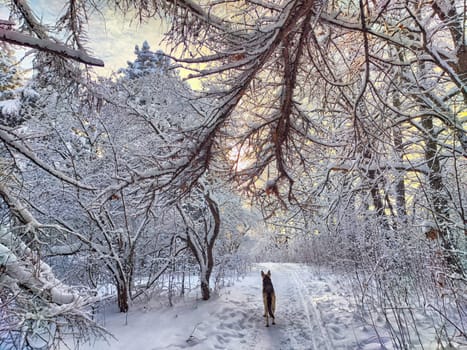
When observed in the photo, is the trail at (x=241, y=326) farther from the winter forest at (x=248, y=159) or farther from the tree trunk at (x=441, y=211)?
the tree trunk at (x=441, y=211)

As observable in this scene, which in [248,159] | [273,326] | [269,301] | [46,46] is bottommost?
[273,326]

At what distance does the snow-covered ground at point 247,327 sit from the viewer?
221 inches

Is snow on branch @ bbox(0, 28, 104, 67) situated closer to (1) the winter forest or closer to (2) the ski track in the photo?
(1) the winter forest

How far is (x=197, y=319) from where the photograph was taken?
289 inches

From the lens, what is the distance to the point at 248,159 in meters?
5.08

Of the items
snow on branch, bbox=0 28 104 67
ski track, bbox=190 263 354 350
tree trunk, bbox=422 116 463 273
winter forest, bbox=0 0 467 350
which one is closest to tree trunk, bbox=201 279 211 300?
winter forest, bbox=0 0 467 350

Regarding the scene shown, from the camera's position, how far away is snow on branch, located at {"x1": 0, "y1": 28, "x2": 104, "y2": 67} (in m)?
2.78

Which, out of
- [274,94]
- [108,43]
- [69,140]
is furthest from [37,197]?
[274,94]

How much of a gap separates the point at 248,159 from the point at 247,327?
14.6 ft

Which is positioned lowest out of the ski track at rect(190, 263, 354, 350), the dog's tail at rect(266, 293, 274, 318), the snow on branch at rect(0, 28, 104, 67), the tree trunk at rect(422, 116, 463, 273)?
the ski track at rect(190, 263, 354, 350)

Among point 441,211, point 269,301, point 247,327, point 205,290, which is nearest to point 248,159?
point 441,211

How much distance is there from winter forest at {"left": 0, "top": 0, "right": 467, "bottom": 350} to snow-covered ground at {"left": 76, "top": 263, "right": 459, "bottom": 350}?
64 millimetres

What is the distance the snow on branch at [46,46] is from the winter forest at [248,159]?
0.02 meters

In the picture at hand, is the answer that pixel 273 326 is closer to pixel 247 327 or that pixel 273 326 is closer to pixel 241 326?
pixel 247 327
